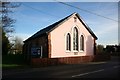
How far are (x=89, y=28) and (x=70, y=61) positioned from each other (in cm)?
1055

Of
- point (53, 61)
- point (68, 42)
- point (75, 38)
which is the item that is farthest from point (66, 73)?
point (75, 38)

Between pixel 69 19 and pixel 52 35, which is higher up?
pixel 69 19

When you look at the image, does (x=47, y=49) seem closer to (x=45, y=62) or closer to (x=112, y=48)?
(x=45, y=62)

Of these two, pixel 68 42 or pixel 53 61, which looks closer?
pixel 53 61

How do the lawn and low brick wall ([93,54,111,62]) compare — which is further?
low brick wall ([93,54,111,62])

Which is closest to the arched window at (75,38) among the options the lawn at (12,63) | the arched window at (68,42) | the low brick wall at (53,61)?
the arched window at (68,42)

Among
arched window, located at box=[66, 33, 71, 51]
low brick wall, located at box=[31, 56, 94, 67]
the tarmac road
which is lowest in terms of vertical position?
the tarmac road

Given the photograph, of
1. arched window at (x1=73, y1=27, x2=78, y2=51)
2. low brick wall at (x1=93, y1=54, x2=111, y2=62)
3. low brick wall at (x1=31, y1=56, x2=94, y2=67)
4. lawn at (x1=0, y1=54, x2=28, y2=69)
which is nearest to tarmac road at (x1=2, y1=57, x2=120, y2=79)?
lawn at (x1=0, y1=54, x2=28, y2=69)

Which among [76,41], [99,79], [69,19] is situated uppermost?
[69,19]

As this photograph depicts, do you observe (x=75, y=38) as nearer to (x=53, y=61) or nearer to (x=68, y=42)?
(x=68, y=42)

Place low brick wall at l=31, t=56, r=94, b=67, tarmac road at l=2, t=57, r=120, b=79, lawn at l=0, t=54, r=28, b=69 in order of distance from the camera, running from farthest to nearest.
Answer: low brick wall at l=31, t=56, r=94, b=67, lawn at l=0, t=54, r=28, b=69, tarmac road at l=2, t=57, r=120, b=79

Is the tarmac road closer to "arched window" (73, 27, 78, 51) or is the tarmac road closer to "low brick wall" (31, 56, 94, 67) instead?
"low brick wall" (31, 56, 94, 67)

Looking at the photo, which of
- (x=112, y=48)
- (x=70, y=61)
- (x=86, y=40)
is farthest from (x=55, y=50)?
(x=112, y=48)

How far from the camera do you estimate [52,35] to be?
119ft
